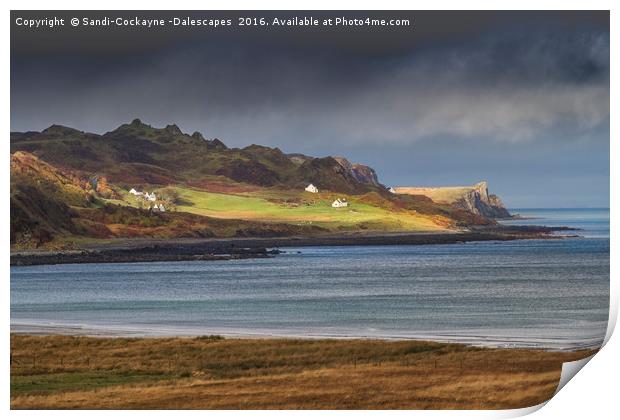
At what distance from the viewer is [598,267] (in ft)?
64.2

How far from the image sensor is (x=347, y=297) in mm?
19938

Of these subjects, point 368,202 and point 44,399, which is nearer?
point 44,399

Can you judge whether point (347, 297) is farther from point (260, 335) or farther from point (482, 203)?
point (482, 203)

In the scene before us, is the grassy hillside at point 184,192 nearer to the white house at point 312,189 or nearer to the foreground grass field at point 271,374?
the white house at point 312,189

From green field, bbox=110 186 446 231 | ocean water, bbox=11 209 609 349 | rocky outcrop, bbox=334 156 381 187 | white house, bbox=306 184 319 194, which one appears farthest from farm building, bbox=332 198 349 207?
ocean water, bbox=11 209 609 349

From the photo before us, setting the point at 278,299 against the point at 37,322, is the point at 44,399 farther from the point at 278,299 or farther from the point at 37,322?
the point at 278,299

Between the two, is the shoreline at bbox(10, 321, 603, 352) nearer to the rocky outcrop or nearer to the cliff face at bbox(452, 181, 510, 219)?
the cliff face at bbox(452, 181, 510, 219)

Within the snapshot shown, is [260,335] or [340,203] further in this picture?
[340,203]

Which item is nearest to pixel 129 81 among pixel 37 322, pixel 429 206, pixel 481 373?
pixel 37 322

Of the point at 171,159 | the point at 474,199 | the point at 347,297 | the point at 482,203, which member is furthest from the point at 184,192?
the point at 482,203

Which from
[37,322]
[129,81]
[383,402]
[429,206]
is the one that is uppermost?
[129,81]

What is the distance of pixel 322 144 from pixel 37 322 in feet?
17.0

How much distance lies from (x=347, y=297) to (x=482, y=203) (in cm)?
261

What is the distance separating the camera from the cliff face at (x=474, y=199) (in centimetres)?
1981
